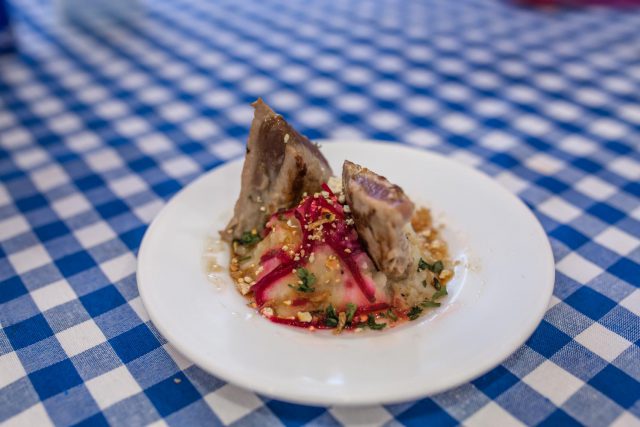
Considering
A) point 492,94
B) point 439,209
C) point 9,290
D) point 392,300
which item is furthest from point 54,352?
point 492,94

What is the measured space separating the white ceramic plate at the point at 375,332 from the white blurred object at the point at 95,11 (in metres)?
3.02

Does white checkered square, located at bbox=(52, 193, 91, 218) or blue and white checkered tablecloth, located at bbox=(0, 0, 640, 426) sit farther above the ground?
blue and white checkered tablecloth, located at bbox=(0, 0, 640, 426)

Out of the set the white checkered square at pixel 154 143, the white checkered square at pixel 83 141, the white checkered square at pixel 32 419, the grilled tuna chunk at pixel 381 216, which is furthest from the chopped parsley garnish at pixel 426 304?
the white checkered square at pixel 83 141

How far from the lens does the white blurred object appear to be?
452 cm

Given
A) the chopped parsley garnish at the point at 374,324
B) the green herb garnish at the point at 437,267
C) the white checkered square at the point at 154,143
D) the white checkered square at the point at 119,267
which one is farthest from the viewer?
the white checkered square at the point at 154,143

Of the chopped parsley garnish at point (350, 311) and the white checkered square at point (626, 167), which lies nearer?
the chopped parsley garnish at point (350, 311)

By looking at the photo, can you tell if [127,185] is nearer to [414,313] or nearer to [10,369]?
[10,369]

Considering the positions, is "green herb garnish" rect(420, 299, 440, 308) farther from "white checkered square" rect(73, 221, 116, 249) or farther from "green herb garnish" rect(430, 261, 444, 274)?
"white checkered square" rect(73, 221, 116, 249)

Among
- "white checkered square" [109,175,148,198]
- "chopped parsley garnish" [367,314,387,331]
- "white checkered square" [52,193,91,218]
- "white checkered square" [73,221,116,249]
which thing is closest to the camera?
"chopped parsley garnish" [367,314,387,331]

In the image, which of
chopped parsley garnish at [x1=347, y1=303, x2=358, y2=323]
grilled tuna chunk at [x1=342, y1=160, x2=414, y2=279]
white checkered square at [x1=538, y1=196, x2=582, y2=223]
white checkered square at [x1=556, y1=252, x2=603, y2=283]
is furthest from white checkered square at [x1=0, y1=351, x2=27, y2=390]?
white checkered square at [x1=538, y1=196, x2=582, y2=223]

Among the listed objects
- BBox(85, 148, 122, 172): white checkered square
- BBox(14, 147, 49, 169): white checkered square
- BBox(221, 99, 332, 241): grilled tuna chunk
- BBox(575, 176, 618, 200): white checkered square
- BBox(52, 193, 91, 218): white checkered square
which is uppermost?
BBox(221, 99, 332, 241): grilled tuna chunk

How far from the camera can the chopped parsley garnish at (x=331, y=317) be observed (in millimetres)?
1710

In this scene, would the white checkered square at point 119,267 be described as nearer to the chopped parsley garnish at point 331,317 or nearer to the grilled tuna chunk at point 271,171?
the grilled tuna chunk at point 271,171

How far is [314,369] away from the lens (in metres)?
1.50
